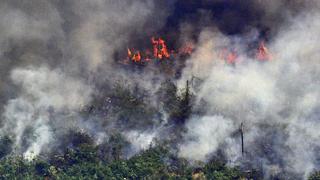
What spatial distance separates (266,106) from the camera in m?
149

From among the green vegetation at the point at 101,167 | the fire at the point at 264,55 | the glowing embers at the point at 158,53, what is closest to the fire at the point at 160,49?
the glowing embers at the point at 158,53

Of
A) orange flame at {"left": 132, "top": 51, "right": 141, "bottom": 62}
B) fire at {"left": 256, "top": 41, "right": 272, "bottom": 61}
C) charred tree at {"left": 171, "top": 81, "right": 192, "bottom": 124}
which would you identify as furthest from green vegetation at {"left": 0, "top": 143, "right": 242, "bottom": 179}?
fire at {"left": 256, "top": 41, "right": 272, "bottom": 61}

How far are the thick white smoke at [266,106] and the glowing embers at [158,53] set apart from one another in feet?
7.88

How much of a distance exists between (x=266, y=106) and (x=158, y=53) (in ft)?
79.2

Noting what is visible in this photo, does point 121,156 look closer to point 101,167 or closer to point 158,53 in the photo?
point 101,167

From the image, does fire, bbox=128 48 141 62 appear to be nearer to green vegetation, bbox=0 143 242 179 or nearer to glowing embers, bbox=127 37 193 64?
glowing embers, bbox=127 37 193 64

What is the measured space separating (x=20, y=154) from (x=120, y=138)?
57.9 feet

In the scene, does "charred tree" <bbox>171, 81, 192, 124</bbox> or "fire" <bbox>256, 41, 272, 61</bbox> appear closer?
"charred tree" <bbox>171, 81, 192, 124</bbox>

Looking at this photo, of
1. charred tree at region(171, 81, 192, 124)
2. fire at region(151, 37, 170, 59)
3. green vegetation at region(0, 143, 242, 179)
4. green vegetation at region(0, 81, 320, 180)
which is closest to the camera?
green vegetation at region(0, 143, 242, 179)

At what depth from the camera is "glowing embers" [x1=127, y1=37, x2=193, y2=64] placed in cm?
15888

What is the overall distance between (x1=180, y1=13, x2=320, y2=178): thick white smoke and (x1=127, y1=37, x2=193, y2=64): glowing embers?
2.40 m

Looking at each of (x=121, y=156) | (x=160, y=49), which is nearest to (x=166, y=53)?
(x=160, y=49)

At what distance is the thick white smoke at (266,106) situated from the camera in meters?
139

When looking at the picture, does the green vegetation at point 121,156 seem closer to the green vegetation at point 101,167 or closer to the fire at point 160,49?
the green vegetation at point 101,167
